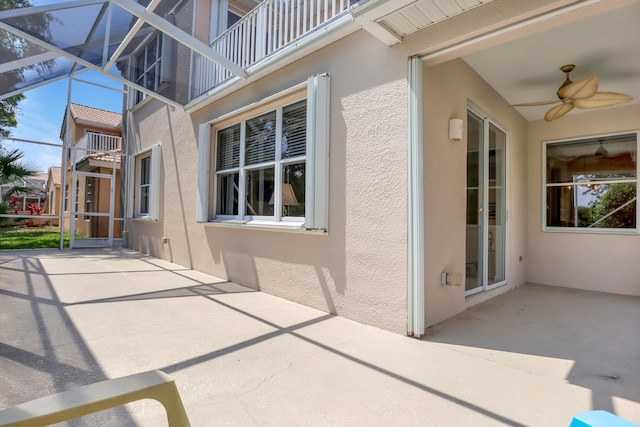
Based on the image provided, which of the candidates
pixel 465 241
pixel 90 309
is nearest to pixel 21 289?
pixel 90 309

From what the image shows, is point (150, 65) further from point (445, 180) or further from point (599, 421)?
point (599, 421)

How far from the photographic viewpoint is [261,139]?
486 centimetres

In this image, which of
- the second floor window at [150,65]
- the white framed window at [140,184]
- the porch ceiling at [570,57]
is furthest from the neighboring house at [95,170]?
the porch ceiling at [570,57]

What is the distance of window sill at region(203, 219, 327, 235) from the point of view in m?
3.92

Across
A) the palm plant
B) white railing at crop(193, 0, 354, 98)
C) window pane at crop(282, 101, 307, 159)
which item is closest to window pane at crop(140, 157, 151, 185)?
the palm plant

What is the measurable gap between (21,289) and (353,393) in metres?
4.84

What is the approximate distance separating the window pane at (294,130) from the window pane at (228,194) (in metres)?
1.29

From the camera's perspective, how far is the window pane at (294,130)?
165 inches

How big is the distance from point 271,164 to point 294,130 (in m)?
0.59

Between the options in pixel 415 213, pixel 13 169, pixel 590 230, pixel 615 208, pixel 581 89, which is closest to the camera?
pixel 415 213

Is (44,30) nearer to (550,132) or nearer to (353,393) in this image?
(353,393)

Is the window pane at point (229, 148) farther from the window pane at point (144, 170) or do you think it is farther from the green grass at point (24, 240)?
the green grass at point (24, 240)

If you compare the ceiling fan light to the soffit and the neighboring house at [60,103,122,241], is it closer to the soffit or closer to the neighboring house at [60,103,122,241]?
the soffit

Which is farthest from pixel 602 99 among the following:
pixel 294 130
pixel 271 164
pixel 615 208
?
pixel 271 164
